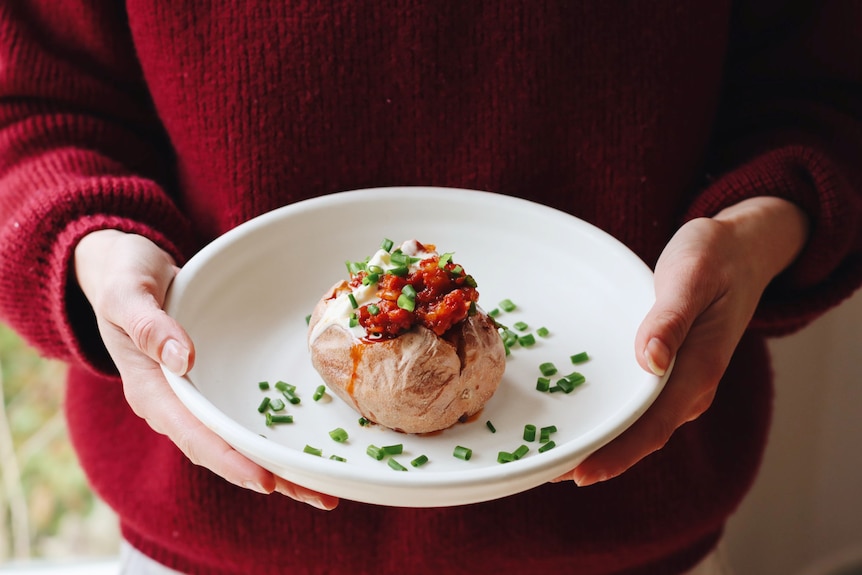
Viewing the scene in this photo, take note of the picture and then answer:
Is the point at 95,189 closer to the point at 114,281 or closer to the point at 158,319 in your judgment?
the point at 114,281

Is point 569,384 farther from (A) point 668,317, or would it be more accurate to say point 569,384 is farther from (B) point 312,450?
(B) point 312,450

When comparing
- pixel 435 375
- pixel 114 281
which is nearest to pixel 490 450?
pixel 435 375

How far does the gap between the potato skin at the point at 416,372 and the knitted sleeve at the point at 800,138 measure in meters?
0.47

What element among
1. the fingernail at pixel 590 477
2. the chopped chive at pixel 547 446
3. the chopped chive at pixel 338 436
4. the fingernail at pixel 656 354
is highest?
the fingernail at pixel 656 354

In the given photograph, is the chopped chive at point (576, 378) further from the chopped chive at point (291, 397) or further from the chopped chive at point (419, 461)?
the chopped chive at point (291, 397)

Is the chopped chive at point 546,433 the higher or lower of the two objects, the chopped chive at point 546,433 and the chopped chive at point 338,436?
the higher

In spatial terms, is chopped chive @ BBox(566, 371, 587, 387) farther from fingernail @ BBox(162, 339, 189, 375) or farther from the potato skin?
fingernail @ BBox(162, 339, 189, 375)

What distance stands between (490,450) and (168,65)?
2.43 ft

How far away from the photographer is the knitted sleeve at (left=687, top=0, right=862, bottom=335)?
4.16 ft

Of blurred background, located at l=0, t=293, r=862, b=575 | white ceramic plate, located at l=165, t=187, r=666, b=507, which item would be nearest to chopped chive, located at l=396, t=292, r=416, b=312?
white ceramic plate, located at l=165, t=187, r=666, b=507

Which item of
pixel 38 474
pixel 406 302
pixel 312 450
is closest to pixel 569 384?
pixel 406 302

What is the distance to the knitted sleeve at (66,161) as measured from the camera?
1.19 m

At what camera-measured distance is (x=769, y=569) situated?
233 cm

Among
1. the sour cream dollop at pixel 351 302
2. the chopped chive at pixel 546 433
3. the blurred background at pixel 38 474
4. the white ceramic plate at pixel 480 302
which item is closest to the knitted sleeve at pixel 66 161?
the white ceramic plate at pixel 480 302
